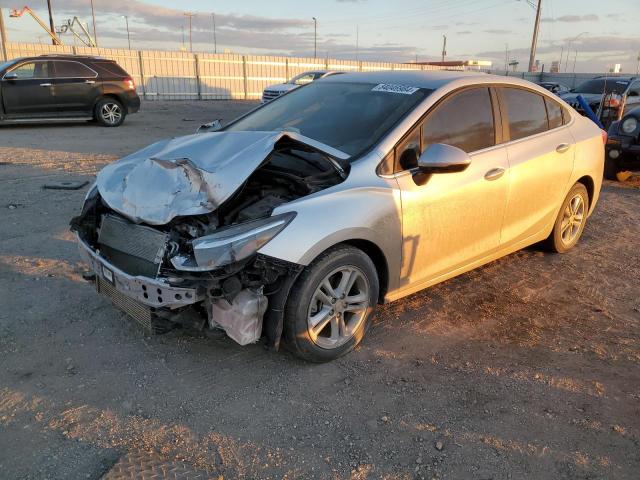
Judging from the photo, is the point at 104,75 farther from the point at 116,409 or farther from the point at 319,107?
the point at 116,409

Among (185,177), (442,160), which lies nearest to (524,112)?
(442,160)

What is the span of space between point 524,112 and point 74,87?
42.2ft

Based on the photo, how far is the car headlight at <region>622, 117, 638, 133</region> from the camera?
8.57m

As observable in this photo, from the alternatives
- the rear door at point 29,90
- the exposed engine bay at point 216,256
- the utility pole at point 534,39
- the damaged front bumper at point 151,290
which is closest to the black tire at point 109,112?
the rear door at point 29,90

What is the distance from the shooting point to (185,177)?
3072mm

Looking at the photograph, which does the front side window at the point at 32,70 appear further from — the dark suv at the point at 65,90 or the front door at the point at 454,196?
the front door at the point at 454,196

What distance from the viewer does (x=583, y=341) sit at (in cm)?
367

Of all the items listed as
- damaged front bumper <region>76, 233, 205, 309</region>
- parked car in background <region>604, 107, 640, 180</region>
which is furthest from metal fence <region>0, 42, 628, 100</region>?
damaged front bumper <region>76, 233, 205, 309</region>

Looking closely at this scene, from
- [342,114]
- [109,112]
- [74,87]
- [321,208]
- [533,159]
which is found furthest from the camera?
[109,112]

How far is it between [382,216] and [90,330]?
216 cm

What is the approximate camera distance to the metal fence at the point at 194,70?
84.7 ft

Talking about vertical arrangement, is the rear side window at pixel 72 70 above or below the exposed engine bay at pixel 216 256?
above

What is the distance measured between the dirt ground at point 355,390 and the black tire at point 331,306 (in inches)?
5.6

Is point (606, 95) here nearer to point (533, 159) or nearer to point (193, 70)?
point (533, 159)
